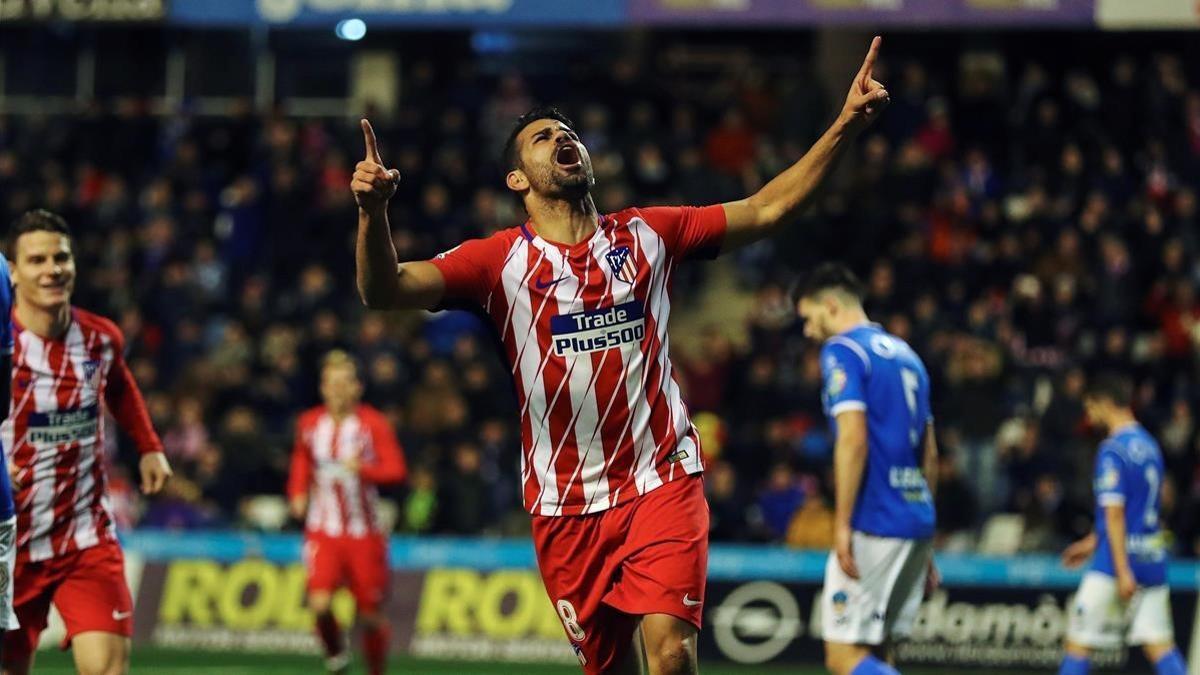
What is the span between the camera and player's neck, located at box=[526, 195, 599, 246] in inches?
276

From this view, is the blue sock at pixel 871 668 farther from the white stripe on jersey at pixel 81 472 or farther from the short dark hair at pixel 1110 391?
the white stripe on jersey at pixel 81 472

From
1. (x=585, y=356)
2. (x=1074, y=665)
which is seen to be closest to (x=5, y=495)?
(x=585, y=356)

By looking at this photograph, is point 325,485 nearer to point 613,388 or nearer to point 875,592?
point 875,592

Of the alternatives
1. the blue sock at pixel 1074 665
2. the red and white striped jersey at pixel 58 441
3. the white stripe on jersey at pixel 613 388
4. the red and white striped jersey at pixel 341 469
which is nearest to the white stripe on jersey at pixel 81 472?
the red and white striped jersey at pixel 58 441

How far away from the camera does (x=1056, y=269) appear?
64.8 ft

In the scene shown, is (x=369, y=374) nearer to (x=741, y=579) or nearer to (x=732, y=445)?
(x=732, y=445)

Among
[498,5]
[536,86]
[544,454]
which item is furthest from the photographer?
[536,86]

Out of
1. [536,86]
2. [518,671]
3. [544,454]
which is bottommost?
[518,671]

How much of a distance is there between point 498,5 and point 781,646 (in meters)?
7.50

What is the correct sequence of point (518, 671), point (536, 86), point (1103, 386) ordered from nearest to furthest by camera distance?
point (1103, 386), point (518, 671), point (536, 86)

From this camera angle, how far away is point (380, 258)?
6293mm

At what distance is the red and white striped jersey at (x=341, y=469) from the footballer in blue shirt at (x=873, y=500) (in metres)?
5.09

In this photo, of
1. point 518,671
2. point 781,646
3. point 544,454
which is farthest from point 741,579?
point 544,454

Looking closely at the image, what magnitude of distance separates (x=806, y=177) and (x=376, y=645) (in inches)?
279
